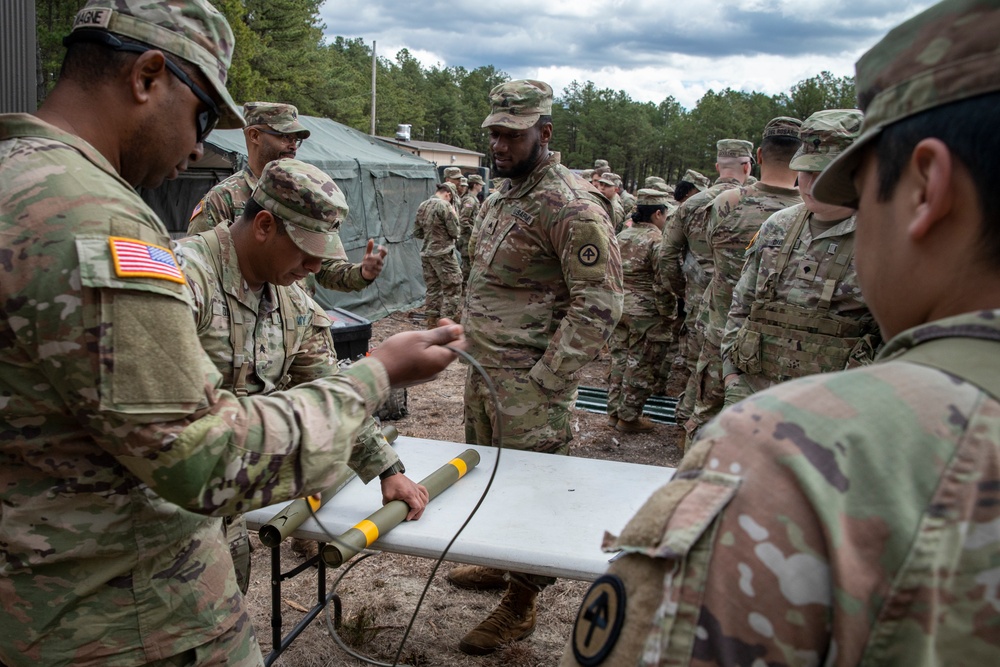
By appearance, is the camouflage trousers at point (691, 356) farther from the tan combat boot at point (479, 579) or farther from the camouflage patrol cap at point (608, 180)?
the camouflage patrol cap at point (608, 180)

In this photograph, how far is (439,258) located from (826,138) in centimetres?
791

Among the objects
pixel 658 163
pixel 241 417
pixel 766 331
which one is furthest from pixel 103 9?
pixel 658 163

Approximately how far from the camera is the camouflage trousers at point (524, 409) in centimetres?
339

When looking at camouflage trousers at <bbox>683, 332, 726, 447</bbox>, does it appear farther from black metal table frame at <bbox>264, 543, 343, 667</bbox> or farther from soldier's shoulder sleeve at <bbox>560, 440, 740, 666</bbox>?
soldier's shoulder sleeve at <bbox>560, 440, 740, 666</bbox>

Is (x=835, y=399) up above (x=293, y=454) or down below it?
above

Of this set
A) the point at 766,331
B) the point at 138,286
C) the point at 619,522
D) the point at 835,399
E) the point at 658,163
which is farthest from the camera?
the point at 658,163

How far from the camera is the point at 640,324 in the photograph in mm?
6789

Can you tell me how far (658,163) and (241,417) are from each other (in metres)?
62.3

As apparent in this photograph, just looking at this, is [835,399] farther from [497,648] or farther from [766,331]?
[497,648]

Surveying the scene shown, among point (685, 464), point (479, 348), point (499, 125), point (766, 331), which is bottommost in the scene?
point (479, 348)

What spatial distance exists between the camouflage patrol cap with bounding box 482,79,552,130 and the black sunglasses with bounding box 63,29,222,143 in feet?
6.54

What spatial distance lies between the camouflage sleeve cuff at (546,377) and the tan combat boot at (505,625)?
926 mm

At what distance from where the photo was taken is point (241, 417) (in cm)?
132

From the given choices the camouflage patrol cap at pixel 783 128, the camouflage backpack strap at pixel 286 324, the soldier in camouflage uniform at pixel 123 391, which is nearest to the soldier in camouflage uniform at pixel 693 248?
the camouflage patrol cap at pixel 783 128
